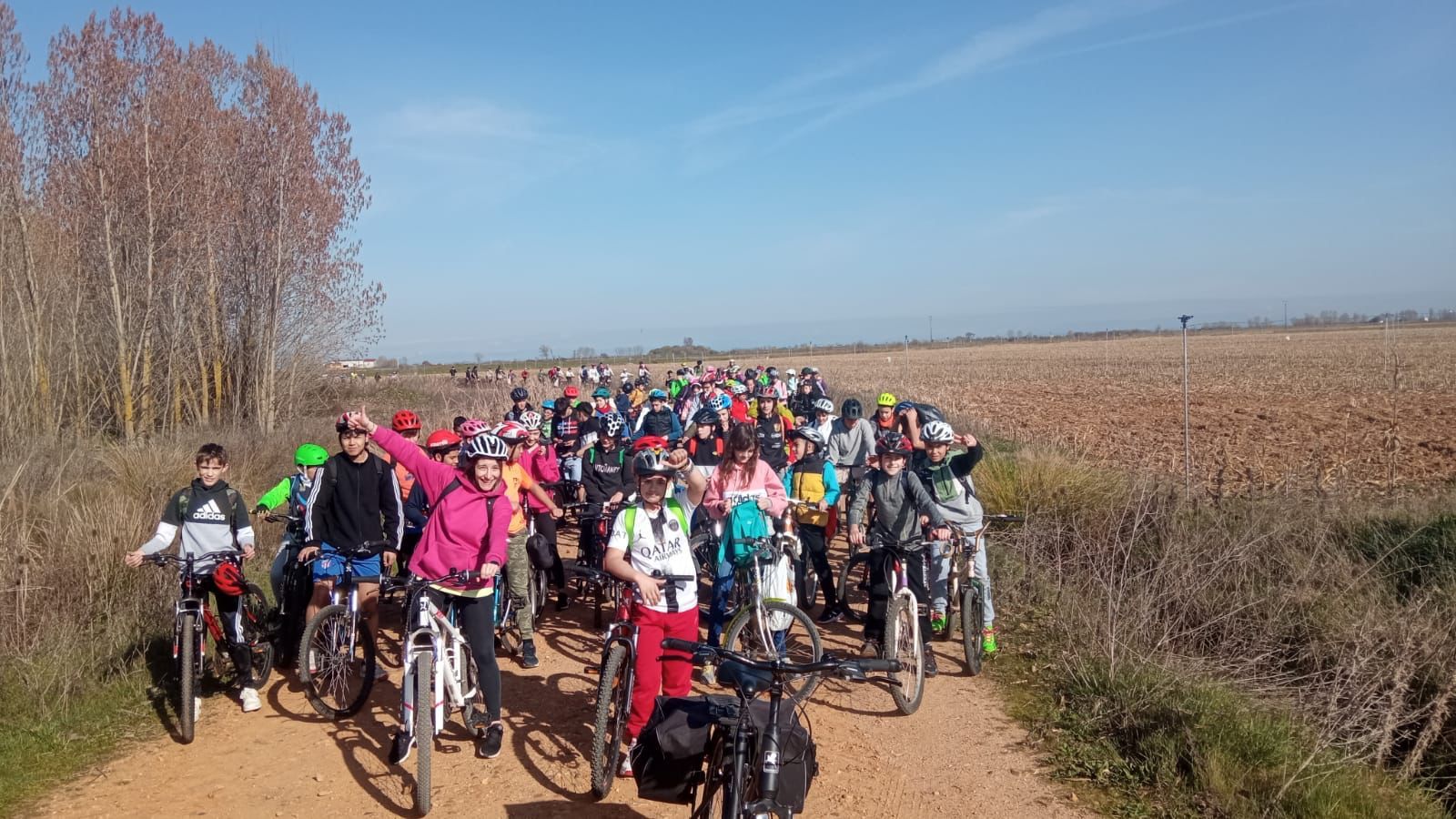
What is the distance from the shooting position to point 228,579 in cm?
660

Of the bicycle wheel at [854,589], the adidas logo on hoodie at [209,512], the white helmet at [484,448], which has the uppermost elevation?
the white helmet at [484,448]

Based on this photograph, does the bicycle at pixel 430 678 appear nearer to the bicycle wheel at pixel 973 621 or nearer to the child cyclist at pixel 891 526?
the child cyclist at pixel 891 526

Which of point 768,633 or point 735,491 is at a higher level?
point 735,491

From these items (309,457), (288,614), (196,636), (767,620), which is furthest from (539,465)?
(767,620)

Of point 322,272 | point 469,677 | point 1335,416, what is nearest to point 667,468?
point 469,677

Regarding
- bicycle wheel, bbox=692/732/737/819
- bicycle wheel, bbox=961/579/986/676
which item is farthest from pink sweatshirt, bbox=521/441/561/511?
bicycle wheel, bbox=692/732/737/819

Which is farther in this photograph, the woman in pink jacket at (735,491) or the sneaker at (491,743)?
the woman in pink jacket at (735,491)

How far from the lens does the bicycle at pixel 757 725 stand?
3.43m

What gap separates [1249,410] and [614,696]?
28.2 m

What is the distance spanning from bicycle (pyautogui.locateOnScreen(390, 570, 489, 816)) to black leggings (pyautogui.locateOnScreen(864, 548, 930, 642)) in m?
2.99

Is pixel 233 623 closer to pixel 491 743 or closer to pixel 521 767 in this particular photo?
pixel 491 743

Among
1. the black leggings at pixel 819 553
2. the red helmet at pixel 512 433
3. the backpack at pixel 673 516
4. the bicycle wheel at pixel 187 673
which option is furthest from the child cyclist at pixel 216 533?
the black leggings at pixel 819 553

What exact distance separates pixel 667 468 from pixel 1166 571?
5.08 m

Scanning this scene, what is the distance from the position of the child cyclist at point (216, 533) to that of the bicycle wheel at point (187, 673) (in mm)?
180
